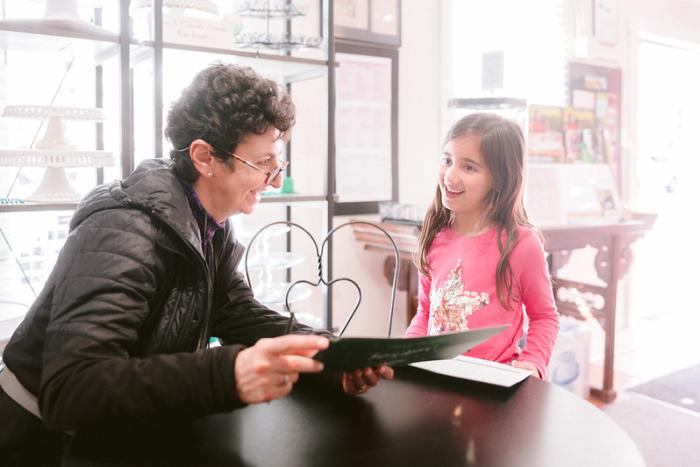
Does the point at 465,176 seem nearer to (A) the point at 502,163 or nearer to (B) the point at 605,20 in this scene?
(A) the point at 502,163

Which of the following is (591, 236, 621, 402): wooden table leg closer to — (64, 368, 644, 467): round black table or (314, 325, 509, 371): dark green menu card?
(64, 368, 644, 467): round black table

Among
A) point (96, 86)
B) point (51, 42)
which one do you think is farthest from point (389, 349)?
point (96, 86)

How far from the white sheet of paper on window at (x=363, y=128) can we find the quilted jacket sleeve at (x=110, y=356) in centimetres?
184

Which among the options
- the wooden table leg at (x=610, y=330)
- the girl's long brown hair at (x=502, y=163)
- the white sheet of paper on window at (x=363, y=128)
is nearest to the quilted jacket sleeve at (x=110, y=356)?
the girl's long brown hair at (x=502, y=163)

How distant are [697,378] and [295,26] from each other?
277 centimetres

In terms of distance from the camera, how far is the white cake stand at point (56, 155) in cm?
171

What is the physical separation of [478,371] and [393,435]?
302 mm

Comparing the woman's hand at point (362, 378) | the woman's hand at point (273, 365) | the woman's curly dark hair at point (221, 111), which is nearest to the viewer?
the woman's hand at point (273, 365)

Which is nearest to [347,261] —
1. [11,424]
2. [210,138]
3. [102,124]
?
[102,124]

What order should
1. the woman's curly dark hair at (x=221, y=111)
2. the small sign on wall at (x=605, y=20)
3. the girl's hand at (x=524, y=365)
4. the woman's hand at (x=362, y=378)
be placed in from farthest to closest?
the small sign on wall at (x=605, y=20)
the girl's hand at (x=524, y=365)
the woman's curly dark hair at (x=221, y=111)
the woman's hand at (x=362, y=378)

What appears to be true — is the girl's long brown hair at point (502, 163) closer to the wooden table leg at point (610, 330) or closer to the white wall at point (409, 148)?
the white wall at point (409, 148)

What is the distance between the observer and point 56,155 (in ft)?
5.72

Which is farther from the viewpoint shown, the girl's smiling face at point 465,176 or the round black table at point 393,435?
the girl's smiling face at point 465,176

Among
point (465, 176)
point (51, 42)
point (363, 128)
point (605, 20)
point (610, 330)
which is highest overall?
point (605, 20)
